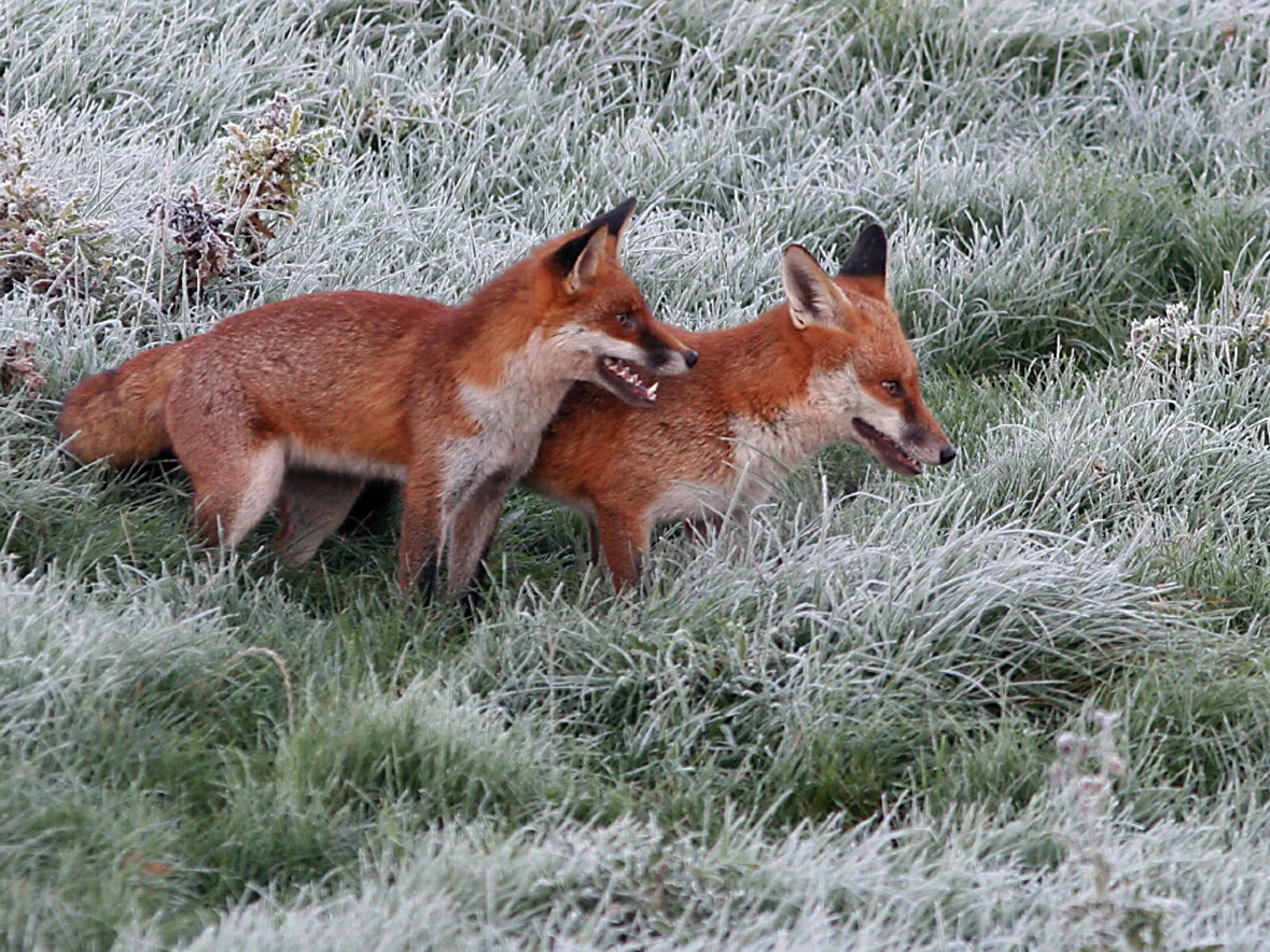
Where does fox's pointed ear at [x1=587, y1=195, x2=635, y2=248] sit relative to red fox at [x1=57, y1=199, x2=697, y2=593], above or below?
above

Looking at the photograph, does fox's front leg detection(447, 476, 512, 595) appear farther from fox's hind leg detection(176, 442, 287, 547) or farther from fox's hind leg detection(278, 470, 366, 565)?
fox's hind leg detection(176, 442, 287, 547)

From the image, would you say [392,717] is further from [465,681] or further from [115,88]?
[115,88]

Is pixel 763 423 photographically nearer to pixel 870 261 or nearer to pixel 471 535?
pixel 870 261

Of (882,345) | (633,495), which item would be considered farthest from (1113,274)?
(633,495)

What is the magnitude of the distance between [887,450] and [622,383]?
3.12 feet

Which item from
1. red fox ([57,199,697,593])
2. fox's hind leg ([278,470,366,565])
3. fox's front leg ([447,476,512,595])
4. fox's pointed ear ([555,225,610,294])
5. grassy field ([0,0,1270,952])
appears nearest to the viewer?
grassy field ([0,0,1270,952])

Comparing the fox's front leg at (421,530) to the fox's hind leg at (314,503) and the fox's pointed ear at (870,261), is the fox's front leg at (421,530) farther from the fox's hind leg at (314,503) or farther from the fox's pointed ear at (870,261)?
the fox's pointed ear at (870,261)

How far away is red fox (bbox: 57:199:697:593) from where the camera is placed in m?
5.38

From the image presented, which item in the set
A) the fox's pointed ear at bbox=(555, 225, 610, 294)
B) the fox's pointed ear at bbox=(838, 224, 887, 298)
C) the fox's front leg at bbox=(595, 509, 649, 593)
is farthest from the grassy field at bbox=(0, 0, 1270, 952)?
the fox's pointed ear at bbox=(555, 225, 610, 294)

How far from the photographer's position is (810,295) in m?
5.52

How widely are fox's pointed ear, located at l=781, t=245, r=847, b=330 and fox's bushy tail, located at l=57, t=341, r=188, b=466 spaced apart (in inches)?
84.1

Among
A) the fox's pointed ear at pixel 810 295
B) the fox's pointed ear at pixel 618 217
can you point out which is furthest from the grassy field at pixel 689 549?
the fox's pointed ear at pixel 618 217

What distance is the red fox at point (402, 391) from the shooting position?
538 cm

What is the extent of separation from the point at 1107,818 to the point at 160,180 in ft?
16.3
